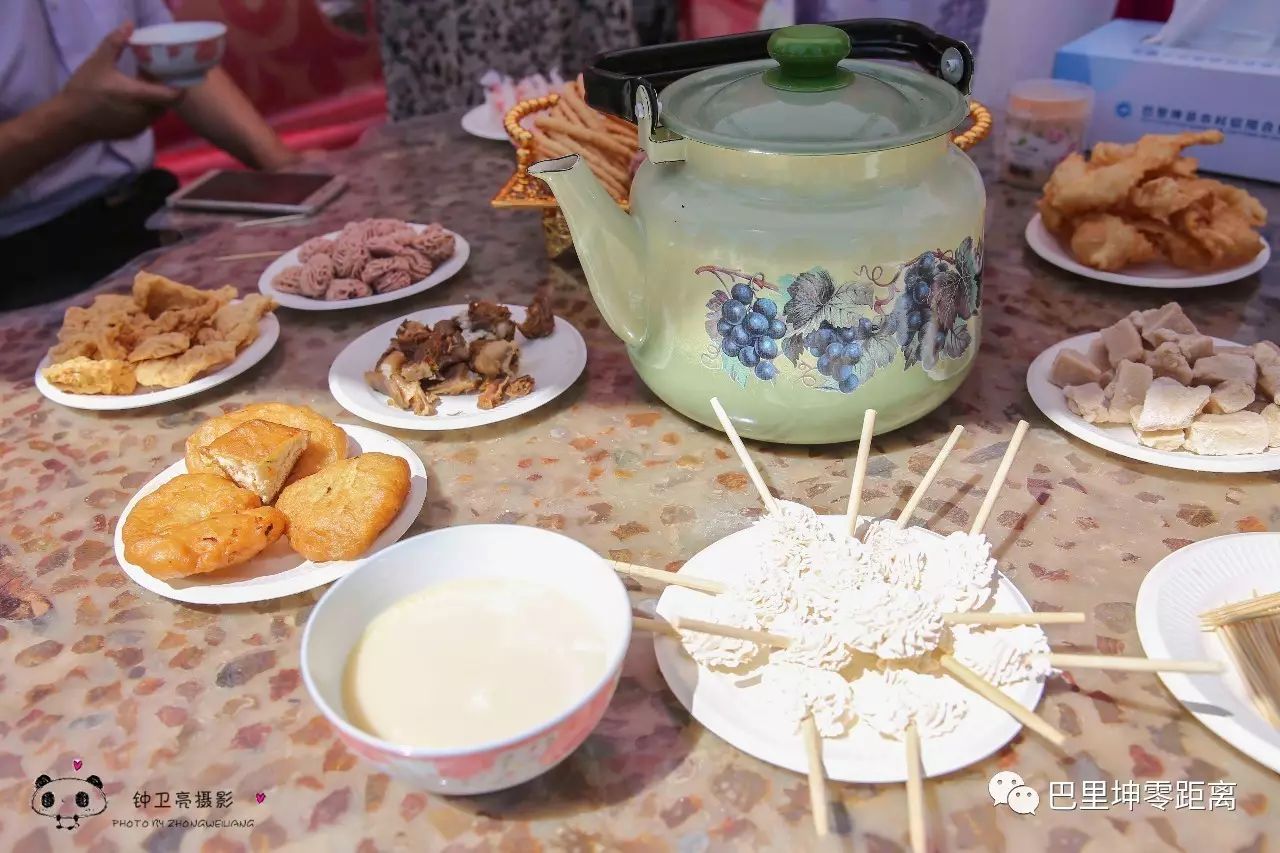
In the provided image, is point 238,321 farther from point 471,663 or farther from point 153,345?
point 471,663

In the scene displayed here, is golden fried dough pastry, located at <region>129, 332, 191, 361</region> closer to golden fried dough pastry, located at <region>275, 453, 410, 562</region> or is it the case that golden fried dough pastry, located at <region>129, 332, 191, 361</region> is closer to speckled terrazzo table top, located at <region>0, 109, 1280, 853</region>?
speckled terrazzo table top, located at <region>0, 109, 1280, 853</region>

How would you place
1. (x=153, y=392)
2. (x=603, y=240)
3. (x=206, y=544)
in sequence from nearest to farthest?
1. (x=206, y=544)
2. (x=603, y=240)
3. (x=153, y=392)

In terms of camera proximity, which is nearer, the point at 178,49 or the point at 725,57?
the point at 725,57

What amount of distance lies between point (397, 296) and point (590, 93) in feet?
1.65

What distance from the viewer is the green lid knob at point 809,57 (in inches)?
33.1

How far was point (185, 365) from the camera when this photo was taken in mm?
1155

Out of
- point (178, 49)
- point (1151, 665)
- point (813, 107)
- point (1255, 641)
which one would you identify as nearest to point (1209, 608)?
point (1255, 641)

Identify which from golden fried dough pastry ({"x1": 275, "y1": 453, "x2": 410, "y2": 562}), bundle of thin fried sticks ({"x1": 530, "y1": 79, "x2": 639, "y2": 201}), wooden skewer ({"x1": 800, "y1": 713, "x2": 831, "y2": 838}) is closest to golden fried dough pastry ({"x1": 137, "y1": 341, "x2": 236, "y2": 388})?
golden fried dough pastry ({"x1": 275, "y1": 453, "x2": 410, "y2": 562})

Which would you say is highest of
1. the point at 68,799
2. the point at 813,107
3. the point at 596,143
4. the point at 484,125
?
the point at 813,107

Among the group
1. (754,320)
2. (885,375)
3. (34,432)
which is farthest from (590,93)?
(34,432)

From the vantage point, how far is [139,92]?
1896mm

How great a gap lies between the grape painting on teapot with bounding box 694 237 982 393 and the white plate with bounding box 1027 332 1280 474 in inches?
7.1

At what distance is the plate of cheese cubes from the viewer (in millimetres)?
902

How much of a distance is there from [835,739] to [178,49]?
1.86m
